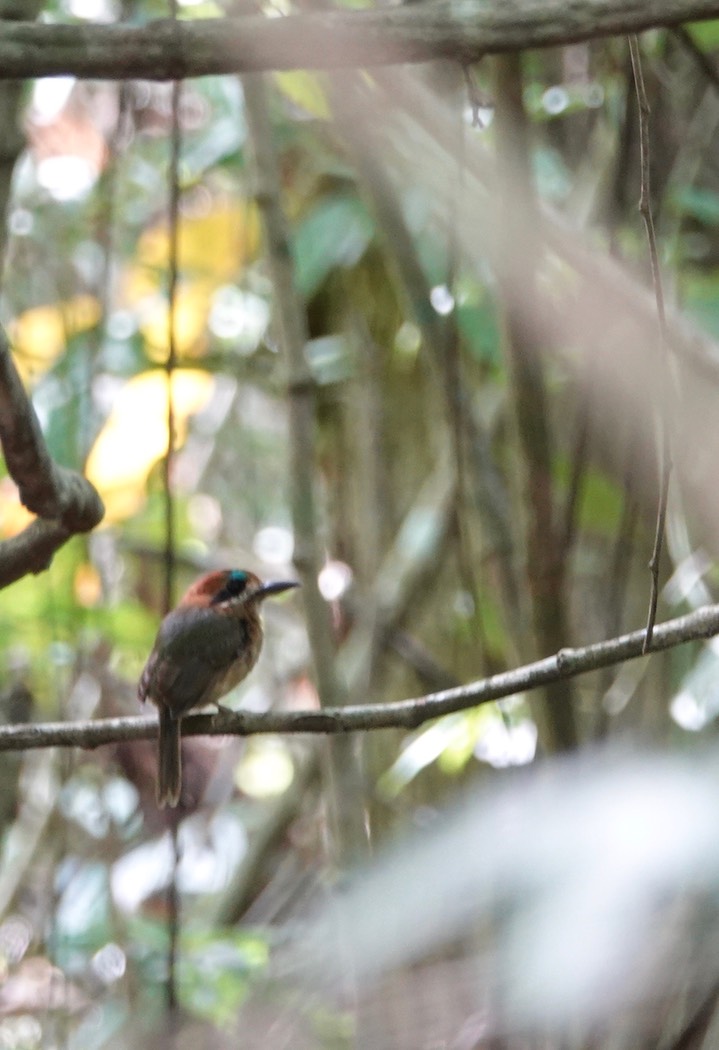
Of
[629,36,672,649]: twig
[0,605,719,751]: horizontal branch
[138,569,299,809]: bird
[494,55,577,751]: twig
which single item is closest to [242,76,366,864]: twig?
[138,569,299,809]: bird

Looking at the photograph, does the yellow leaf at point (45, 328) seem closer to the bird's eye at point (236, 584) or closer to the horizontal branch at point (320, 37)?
the bird's eye at point (236, 584)

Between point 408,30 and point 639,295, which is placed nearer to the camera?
point 408,30

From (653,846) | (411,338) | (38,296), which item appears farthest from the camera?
(38,296)

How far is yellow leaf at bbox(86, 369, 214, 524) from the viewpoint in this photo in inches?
151

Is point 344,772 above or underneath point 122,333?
underneath

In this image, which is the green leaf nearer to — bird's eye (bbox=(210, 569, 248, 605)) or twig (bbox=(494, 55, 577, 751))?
bird's eye (bbox=(210, 569, 248, 605))

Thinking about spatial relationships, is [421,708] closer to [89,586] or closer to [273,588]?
[273,588]

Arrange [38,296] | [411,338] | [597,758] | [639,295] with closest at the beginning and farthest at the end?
[597,758] → [639,295] → [411,338] → [38,296]

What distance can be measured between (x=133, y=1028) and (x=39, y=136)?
3089 millimetres

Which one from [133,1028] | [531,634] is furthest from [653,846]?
[133,1028]

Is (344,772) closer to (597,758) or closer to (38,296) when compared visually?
(597,758)

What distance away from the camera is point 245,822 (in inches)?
187

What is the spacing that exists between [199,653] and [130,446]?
95 centimetres

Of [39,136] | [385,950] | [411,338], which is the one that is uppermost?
[39,136]
